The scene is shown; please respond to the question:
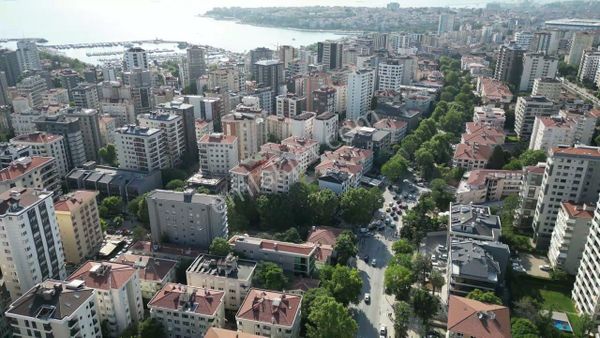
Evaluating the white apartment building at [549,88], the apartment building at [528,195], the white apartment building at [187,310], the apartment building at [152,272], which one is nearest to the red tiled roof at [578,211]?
the apartment building at [528,195]

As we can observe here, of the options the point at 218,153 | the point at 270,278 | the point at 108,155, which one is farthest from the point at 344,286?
the point at 108,155

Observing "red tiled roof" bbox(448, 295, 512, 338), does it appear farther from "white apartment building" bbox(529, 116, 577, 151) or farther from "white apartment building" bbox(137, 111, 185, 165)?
"white apartment building" bbox(137, 111, 185, 165)

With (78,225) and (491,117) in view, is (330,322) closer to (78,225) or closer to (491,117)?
(78,225)

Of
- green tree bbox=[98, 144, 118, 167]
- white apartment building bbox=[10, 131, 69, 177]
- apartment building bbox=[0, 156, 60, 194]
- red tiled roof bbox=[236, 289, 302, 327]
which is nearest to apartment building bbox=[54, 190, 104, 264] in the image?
apartment building bbox=[0, 156, 60, 194]

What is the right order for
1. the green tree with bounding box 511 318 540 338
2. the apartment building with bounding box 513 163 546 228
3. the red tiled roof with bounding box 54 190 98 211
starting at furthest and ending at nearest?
the apartment building with bounding box 513 163 546 228
the red tiled roof with bounding box 54 190 98 211
the green tree with bounding box 511 318 540 338

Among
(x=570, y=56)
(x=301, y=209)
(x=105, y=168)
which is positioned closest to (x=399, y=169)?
(x=301, y=209)

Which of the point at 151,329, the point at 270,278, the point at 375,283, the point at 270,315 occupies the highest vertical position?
the point at 270,315
